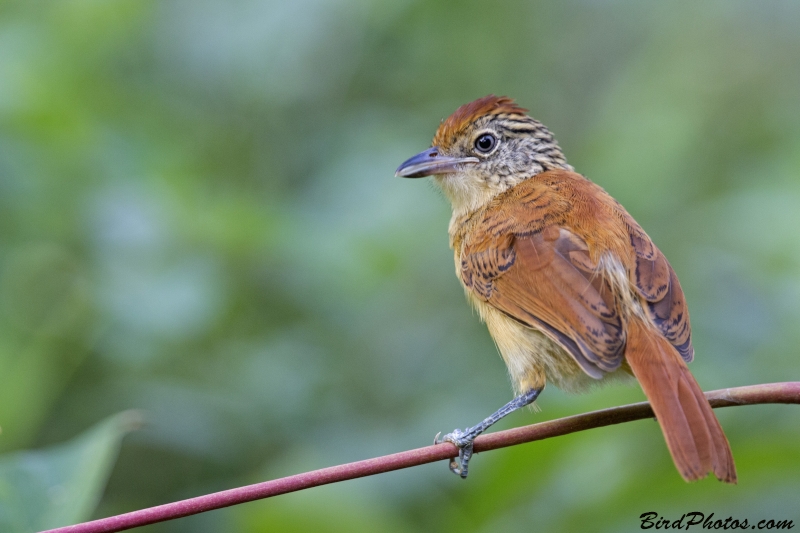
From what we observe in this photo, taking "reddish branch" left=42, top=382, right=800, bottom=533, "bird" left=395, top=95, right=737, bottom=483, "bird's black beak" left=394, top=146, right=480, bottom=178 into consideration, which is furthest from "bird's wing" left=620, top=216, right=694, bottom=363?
"bird's black beak" left=394, top=146, right=480, bottom=178

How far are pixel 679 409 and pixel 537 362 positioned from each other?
71cm

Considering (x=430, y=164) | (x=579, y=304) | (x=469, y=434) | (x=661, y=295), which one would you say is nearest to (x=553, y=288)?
(x=579, y=304)

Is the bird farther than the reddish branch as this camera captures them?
Yes

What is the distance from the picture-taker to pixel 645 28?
Answer: 21.6ft

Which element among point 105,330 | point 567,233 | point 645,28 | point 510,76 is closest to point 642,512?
point 567,233

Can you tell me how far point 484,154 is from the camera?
4.17 m

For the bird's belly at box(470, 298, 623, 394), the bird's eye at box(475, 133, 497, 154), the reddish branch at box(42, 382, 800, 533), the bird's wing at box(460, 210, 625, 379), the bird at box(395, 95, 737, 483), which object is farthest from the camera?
the bird's eye at box(475, 133, 497, 154)

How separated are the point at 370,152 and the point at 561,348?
1951mm

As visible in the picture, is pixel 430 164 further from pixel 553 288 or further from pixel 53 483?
pixel 53 483

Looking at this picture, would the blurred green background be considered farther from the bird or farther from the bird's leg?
the bird

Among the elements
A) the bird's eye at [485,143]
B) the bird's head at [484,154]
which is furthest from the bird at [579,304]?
the bird's eye at [485,143]

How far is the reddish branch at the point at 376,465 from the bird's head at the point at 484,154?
1933 mm

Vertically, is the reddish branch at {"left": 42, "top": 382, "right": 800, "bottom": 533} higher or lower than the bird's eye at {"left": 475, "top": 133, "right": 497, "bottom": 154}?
lower

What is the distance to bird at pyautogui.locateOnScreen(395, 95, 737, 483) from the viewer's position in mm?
2477
